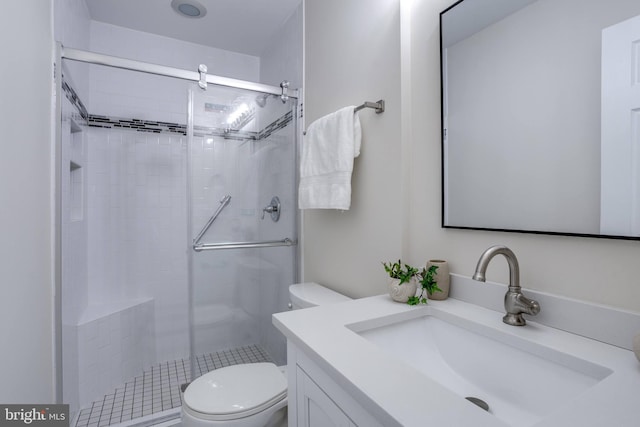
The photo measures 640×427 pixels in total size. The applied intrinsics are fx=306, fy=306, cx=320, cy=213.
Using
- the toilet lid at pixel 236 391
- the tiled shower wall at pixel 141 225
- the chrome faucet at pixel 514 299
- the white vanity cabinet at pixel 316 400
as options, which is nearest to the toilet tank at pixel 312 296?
the toilet lid at pixel 236 391

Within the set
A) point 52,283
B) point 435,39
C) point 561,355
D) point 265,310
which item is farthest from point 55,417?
point 435,39

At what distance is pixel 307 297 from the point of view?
4.90 ft

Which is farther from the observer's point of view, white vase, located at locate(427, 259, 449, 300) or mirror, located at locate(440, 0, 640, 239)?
white vase, located at locate(427, 259, 449, 300)

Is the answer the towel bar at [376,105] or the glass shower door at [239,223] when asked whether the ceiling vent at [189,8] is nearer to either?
the glass shower door at [239,223]

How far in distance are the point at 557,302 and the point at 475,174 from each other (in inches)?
16.7

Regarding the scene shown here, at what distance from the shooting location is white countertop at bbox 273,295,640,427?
0.46 metres

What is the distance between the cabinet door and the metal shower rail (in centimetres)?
158

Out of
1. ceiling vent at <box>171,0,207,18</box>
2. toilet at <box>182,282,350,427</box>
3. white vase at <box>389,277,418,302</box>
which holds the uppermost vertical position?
ceiling vent at <box>171,0,207,18</box>

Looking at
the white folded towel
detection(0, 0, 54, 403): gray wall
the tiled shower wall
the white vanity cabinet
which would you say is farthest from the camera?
the tiled shower wall

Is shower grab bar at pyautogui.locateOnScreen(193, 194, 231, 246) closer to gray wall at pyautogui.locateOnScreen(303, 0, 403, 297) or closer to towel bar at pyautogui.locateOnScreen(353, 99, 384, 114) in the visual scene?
gray wall at pyautogui.locateOnScreen(303, 0, 403, 297)

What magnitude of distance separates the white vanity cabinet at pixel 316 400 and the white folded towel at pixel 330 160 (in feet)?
2.33

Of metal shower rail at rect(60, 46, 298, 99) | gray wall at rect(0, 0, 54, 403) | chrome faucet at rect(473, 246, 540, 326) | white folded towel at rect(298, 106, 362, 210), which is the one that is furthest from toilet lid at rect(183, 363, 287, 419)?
metal shower rail at rect(60, 46, 298, 99)

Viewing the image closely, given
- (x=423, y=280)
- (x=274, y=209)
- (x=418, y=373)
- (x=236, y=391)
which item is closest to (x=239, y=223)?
(x=274, y=209)

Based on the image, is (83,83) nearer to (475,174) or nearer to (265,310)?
(265,310)
